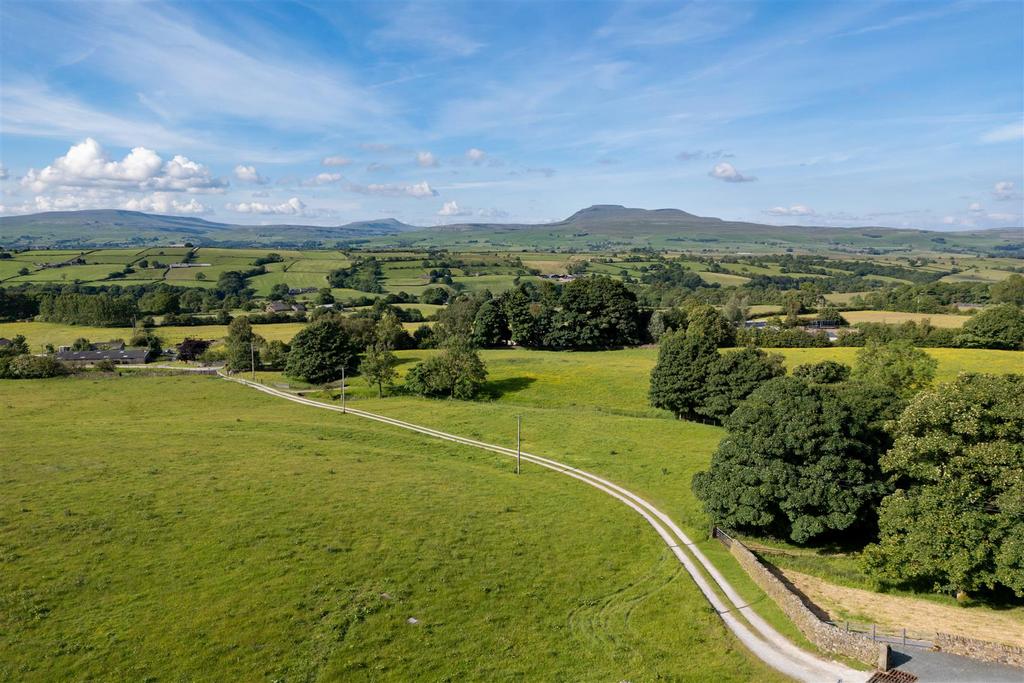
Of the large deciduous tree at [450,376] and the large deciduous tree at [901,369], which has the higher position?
the large deciduous tree at [901,369]

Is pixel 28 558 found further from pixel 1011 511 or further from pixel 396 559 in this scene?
pixel 1011 511

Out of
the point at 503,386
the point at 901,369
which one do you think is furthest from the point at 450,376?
the point at 901,369

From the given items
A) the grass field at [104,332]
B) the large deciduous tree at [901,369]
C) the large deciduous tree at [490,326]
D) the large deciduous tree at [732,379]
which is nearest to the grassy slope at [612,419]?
the large deciduous tree at [732,379]

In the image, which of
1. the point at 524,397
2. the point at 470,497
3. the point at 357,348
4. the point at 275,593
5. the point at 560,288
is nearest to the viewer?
the point at 275,593

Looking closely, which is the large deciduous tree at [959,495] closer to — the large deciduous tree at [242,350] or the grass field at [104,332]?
the large deciduous tree at [242,350]

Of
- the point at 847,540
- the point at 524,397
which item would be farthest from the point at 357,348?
the point at 847,540

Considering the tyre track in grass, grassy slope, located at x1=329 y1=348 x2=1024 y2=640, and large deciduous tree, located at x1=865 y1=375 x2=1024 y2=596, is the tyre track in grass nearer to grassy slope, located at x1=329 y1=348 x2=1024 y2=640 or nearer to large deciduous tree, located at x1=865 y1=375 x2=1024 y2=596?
grassy slope, located at x1=329 y1=348 x2=1024 y2=640
